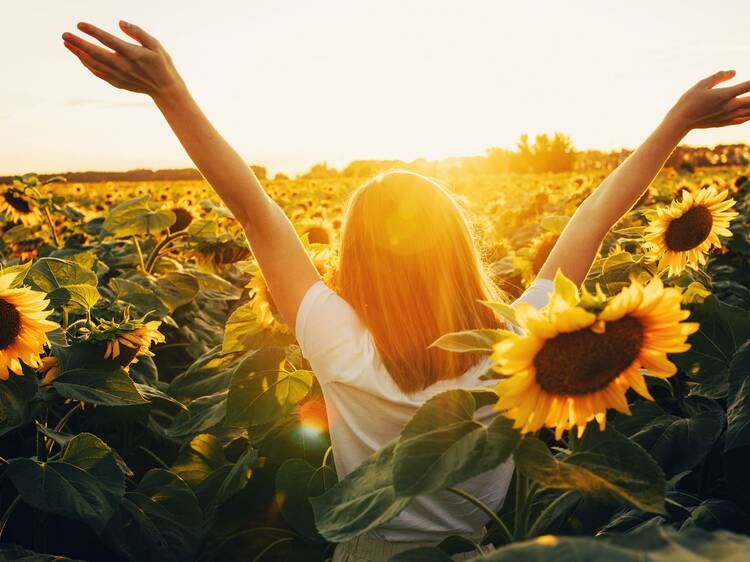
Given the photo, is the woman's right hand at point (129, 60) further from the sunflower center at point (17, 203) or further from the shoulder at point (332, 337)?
the sunflower center at point (17, 203)

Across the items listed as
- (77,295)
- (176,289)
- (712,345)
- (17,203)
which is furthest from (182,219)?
(712,345)

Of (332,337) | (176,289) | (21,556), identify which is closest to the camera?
(332,337)

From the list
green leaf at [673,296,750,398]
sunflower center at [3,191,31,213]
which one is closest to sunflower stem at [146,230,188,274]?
sunflower center at [3,191,31,213]

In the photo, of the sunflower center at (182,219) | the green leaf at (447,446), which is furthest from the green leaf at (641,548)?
the sunflower center at (182,219)

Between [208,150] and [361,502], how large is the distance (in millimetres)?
911

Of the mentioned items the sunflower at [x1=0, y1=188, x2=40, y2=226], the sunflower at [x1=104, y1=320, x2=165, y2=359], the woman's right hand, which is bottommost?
the sunflower at [x1=104, y1=320, x2=165, y2=359]

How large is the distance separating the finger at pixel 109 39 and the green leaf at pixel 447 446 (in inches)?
37.6

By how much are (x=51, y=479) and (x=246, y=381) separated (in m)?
0.73

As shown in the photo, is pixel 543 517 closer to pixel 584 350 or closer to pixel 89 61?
pixel 584 350

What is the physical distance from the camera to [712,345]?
2100 mm

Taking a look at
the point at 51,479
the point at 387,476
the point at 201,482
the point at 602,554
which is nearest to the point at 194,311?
the point at 201,482

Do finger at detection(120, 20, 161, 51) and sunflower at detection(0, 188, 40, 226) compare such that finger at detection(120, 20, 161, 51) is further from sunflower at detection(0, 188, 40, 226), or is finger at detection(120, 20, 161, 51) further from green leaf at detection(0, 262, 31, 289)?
sunflower at detection(0, 188, 40, 226)

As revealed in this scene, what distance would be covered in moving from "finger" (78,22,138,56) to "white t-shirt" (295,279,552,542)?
0.72m

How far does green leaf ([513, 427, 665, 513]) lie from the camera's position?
101cm
